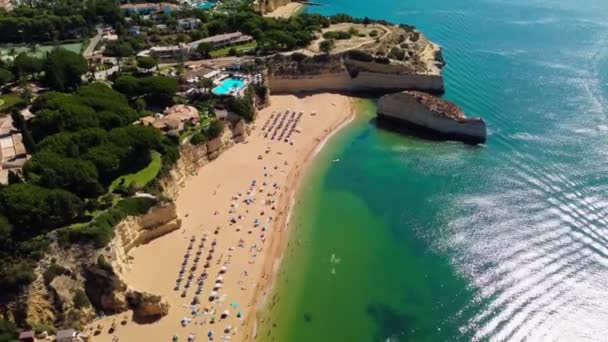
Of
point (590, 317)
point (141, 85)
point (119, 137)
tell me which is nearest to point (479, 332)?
point (590, 317)

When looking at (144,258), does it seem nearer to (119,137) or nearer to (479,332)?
(119,137)

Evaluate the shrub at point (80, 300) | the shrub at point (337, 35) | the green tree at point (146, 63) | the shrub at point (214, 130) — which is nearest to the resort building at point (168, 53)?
the green tree at point (146, 63)

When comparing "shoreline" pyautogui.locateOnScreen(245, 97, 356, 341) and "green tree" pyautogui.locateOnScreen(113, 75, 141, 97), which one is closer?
"shoreline" pyautogui.locateOnScreen(245, 97, 356, 341)

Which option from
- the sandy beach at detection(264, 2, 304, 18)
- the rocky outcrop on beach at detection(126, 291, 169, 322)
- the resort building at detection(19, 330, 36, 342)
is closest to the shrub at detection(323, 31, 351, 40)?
the sandy beach at detection(264, 2, 304, 18)

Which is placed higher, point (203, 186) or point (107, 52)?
point (107, 52)

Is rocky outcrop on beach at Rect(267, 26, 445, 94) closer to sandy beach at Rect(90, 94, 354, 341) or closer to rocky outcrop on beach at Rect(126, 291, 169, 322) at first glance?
sandy beach at Rect(90, 94, 354, 341)

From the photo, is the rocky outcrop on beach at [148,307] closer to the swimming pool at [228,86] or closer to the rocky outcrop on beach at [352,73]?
the swimming pool at [228,86]

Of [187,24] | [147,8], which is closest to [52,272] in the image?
[187,24]
